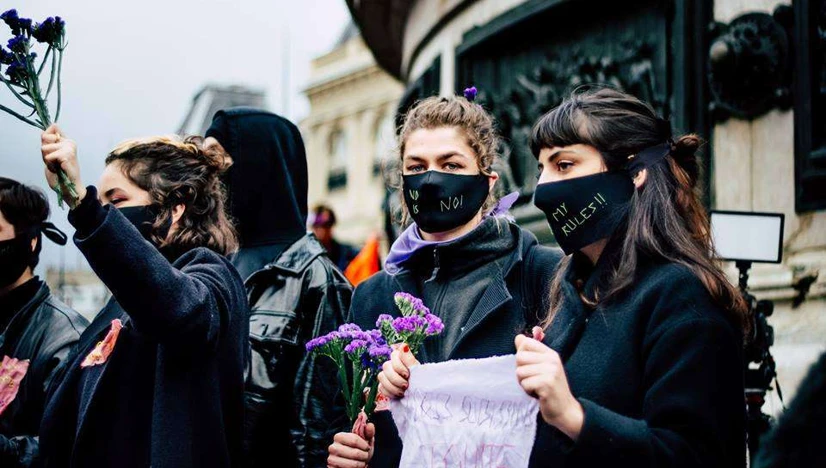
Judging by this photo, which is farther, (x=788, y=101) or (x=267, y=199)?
(x=788, y=101)

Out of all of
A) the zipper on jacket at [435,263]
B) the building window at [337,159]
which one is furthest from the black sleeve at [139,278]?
the building window at [337,159]

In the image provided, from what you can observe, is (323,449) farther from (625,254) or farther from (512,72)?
(512,72)

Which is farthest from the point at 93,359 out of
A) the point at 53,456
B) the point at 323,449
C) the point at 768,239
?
the point at 768,239

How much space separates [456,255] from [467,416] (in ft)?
2.77

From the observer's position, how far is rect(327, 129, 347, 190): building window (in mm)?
44375

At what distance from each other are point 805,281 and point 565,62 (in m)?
2.95

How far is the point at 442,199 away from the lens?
358 cm

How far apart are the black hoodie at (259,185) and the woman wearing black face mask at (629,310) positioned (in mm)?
1795

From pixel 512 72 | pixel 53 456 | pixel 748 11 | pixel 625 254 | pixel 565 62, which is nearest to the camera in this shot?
pixel 625 254

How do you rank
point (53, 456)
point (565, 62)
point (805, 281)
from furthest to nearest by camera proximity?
point (565, 62) < point (805, 281) < point (53, 456)

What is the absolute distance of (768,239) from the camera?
511 cm

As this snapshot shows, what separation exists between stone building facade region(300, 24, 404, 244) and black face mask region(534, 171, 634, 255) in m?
37.6

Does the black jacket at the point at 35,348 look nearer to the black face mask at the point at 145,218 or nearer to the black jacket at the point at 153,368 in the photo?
the black jacket at the point at 153,368

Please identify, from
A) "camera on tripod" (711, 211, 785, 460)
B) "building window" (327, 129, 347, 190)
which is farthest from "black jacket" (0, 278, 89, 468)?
"building window" (327, 129, 347, 190)
